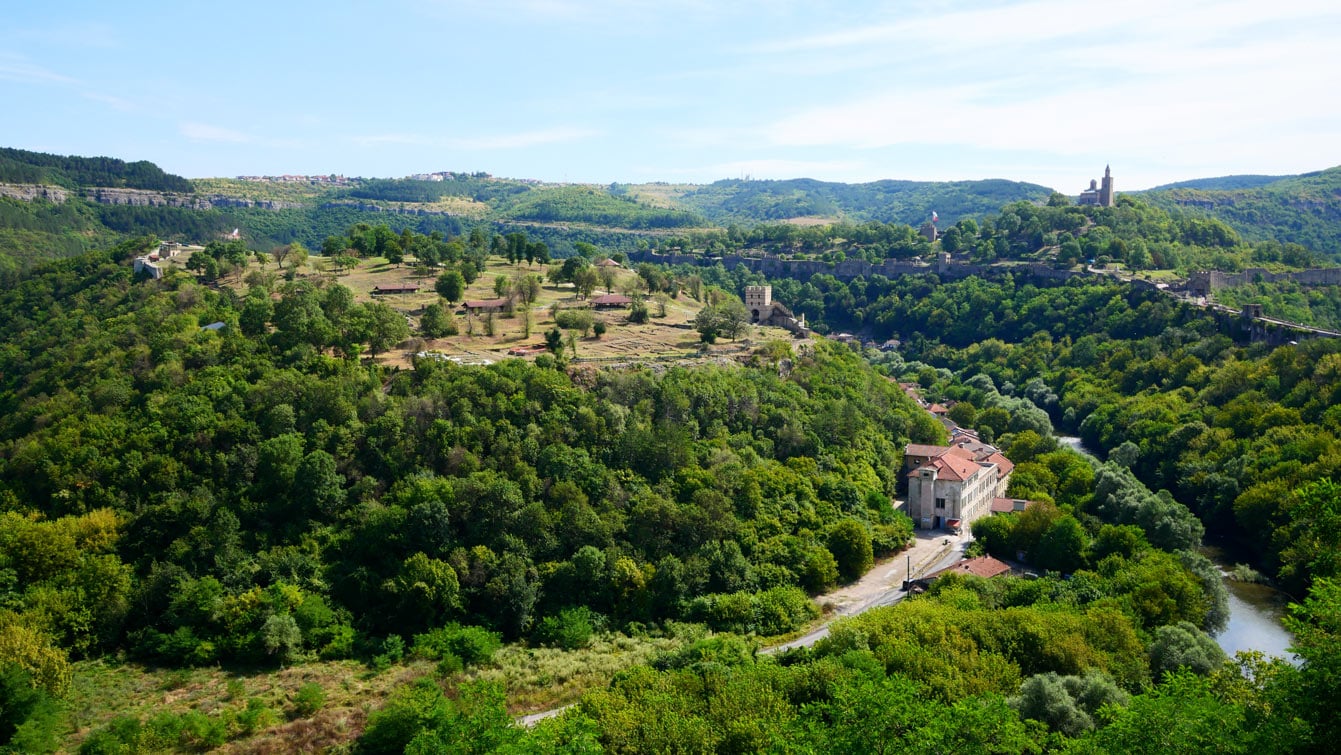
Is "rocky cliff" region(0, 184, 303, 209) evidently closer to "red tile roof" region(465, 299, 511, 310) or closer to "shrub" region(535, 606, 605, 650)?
"red tile roof" region(465, 299, 511, 310)

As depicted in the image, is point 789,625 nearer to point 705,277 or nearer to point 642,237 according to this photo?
point 705,277

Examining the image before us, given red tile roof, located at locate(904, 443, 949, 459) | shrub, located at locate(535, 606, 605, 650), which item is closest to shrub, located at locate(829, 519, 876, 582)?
red tile roof, located at locate(904, 443, 949, 459)

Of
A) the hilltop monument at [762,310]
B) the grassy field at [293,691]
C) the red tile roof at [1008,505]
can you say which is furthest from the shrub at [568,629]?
the hilltop monument at [762,310]

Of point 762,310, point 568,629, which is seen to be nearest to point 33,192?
point 762,310

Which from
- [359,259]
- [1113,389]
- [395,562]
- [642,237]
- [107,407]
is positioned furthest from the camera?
[642,237]

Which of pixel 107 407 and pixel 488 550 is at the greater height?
pixel 107 407

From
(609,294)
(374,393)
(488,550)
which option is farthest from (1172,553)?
(609,294)
